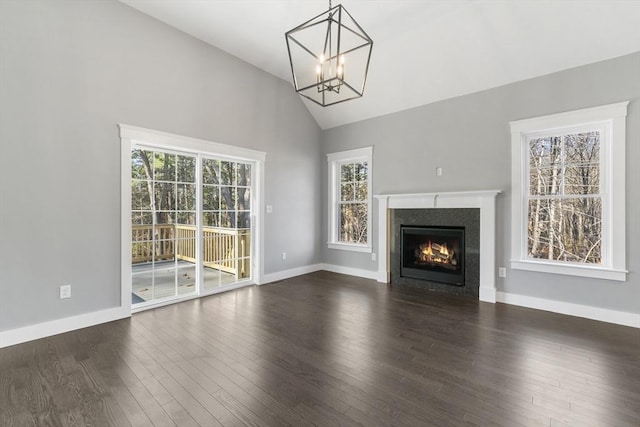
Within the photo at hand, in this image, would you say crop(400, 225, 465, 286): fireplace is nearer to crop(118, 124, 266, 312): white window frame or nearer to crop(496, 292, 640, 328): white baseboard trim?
crop(496, 292, 640, 328): white baseboard trim

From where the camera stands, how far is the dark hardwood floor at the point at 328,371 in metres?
1.80

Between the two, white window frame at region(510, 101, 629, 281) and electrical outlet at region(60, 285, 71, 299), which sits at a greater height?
white window frame at region(510, 101, 629, 281)

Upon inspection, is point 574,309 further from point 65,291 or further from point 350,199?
point 65,291

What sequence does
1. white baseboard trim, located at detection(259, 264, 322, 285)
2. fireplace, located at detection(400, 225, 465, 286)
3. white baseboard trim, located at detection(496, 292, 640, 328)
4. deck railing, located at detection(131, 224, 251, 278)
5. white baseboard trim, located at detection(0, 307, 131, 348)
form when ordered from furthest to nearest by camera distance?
white baseboard trim, located at detection(259, 264, 322, 285) < fireplace, located at detection(400, 225, 465, 286) < deck railing, located at detection(131, 224, 251, 278) < white baseboard trim, located at detection(496, 292, 640, 328) < white baseboard trim, located at detection(0, 307, 131, 348)

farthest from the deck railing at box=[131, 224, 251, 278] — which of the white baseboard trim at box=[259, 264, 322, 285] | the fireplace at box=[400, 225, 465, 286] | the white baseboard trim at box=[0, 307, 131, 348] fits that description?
the fireplace at box=[400, 225, 465, 286]

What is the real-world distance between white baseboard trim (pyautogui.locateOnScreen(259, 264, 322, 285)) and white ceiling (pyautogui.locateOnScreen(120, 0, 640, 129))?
3.54 meters

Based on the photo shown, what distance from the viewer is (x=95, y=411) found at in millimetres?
1828

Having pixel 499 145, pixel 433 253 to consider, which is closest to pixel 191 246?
pixel 433 253

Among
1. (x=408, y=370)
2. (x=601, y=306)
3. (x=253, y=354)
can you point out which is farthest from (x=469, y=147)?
(x=253, y=354)

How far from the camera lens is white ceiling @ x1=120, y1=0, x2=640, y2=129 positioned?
3.09m

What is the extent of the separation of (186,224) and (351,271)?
3074mm

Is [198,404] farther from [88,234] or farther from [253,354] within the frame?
[88,234]

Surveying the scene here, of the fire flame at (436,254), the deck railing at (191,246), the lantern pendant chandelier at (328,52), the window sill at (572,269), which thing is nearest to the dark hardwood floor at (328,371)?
the window sill at (572,269)

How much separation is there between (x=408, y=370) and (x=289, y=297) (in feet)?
7.29
